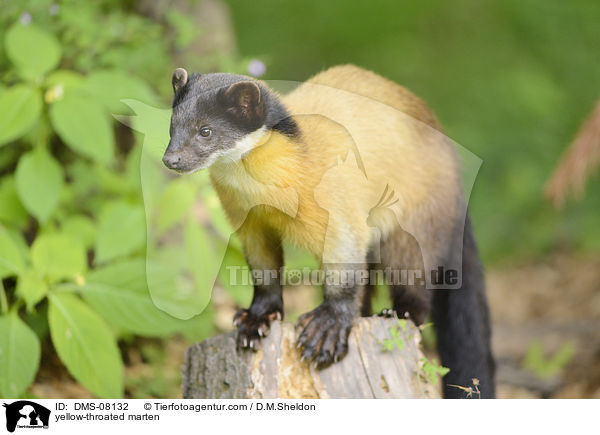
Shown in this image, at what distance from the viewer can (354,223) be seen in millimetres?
2695

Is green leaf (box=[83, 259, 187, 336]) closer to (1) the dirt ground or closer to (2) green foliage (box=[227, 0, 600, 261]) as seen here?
(1) the dirt ground

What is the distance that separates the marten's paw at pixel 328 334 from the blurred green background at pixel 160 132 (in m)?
0.91

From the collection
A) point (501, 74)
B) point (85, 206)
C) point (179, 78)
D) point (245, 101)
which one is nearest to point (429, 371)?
point (245, 101)

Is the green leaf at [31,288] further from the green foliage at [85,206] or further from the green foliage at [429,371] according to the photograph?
the green foliage at [429,371]

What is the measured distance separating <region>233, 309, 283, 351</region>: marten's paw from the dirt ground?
4.76 feet

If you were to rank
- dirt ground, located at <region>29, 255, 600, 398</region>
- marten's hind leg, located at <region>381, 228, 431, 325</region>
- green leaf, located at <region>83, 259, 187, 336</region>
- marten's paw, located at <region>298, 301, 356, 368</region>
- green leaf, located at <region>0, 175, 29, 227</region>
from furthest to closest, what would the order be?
1. dirt ground, located at <region>29, 255, 600, 398</region>
2. green leaf, located at <region>0, 175, 29, 227</region>
3. green leaf, located at <region>83, 259, 187, 336</region>
4. marten's hind leg, located at <region>381, 228, 431, 325</region>
5. marten's paw, located at <region>298, 301, 356, 368</region>

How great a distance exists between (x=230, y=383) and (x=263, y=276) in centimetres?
44

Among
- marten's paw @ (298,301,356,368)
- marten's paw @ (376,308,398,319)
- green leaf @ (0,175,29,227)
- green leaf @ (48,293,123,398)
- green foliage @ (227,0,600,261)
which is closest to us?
marten's paw @ (298,301,356,368)

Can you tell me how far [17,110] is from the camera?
369 cm

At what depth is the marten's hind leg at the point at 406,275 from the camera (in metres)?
2.93

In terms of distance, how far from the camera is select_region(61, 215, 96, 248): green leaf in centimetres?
416

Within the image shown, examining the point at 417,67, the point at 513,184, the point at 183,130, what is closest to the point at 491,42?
the point at 417,67

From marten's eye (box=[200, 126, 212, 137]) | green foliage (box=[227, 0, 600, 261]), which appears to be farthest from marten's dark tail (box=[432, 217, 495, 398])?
green foliage (box=[227, 0, 600, 261])
